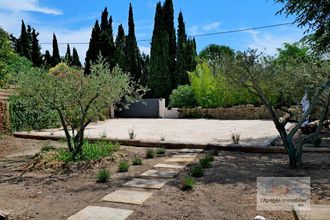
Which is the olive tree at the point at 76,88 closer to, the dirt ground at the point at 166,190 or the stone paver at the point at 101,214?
the dirt ground at the point at 166,190

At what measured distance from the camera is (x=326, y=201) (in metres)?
4.09

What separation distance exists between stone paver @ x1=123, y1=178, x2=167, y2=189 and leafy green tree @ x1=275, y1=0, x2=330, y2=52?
6980 mm

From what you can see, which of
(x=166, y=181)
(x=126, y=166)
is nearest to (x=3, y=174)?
(x=126, y=166)

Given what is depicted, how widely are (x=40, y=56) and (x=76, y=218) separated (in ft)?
95.1

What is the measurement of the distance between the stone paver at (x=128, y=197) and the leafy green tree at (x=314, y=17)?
24.8 ft

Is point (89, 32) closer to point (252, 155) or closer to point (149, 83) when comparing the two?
point (149, 83)

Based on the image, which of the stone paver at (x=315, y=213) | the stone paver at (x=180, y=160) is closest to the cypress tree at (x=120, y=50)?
the stone paver at (x=180, y=160)

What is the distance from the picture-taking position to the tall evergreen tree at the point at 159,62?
26.4 m

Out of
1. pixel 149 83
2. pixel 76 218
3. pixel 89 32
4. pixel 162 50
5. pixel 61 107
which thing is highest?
pixel 89 32

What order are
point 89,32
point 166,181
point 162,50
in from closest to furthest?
point 166,181 < point 162,50 < point 89,32

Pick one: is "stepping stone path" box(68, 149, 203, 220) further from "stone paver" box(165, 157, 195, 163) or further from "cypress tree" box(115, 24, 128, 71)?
"cypress tree" box(115, 24, 128, 71)

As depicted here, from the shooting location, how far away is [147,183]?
498cm

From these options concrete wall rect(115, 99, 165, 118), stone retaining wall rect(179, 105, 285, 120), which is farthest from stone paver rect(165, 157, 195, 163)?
concrete wall rect(115, 99, 165, 118)

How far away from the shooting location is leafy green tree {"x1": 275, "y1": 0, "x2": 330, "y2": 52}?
381 inches
